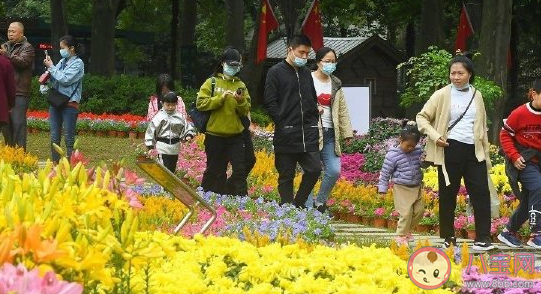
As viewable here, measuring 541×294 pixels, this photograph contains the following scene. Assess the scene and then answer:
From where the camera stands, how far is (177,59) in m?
45.6

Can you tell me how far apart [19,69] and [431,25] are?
15.4m

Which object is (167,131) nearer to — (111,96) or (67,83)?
(67,83)

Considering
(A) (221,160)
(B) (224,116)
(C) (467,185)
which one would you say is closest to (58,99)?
(A) (221,160)

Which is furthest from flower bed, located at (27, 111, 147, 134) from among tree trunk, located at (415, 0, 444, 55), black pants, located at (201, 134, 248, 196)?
black pants, located at (201, 134, 248, 196)

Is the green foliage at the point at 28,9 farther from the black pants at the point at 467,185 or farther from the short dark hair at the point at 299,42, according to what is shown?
the black pants at the point at 467,185

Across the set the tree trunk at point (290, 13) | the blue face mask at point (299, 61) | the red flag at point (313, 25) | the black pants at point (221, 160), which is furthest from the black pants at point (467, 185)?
the tree trunk at point (290, 13)

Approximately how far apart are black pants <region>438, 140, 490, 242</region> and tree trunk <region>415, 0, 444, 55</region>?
1869 centimetres

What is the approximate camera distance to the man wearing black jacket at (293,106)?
1171 centimetres

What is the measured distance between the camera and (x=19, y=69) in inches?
616

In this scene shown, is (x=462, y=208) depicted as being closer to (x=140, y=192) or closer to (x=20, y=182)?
(x=140, y=192)

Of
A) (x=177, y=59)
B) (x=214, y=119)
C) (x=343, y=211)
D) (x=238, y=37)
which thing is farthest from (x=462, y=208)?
(x=177, y=59)

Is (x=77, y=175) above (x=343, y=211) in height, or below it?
above

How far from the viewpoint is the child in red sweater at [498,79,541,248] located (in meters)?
11.2

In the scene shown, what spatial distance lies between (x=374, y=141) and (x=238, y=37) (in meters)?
10.8
